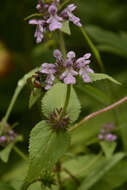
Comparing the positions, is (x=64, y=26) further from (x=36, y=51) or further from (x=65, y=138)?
(x=36, y=51)

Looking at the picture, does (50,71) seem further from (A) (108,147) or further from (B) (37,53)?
(B) (37,53)

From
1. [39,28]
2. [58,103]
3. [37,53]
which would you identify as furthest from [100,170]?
Answer: [37,53]

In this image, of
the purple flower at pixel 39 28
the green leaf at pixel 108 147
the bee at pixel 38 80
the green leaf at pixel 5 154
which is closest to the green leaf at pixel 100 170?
the green leaf at pixel 108 147

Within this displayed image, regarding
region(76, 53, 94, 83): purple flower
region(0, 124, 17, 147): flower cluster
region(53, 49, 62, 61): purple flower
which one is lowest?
region(0, 124, 17, 147): flower cluster

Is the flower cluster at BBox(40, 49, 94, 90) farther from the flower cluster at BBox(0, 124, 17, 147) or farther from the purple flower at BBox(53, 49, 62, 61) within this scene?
the flower cluster at BBox(0, 124, 17, 147)

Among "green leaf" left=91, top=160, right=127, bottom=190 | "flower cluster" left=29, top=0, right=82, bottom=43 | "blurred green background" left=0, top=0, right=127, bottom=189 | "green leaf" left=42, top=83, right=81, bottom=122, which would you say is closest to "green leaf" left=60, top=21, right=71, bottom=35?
"flower cluster" left=29, top=0, right=82, bottom=43

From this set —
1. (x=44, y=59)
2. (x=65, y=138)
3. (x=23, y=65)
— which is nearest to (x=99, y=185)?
(x=65, y=138)
